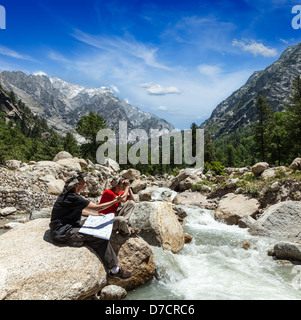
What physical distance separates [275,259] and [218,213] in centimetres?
647

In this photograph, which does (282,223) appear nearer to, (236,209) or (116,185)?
(236,209)

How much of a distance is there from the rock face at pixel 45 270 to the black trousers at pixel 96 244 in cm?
13

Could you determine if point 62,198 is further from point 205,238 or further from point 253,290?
point 205,238

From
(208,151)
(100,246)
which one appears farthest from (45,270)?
(208,151)

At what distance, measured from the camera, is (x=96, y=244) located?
18.1 feet

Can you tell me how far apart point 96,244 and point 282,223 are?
378 inches

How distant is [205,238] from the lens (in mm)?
11359

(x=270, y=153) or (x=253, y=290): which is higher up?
(x=270, y=153)

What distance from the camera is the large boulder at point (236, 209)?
46.0 ft

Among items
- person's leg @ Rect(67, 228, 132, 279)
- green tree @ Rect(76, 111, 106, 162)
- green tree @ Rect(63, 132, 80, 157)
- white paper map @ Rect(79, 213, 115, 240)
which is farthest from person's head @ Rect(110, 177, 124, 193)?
green tree @ Rect(63, 132, 80, 157)

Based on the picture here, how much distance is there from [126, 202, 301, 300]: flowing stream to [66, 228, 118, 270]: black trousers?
1115 mm

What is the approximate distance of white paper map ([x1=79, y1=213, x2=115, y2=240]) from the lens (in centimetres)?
534

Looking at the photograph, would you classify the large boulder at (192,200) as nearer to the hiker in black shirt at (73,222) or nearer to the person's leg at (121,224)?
the person's leg at (121,224)
